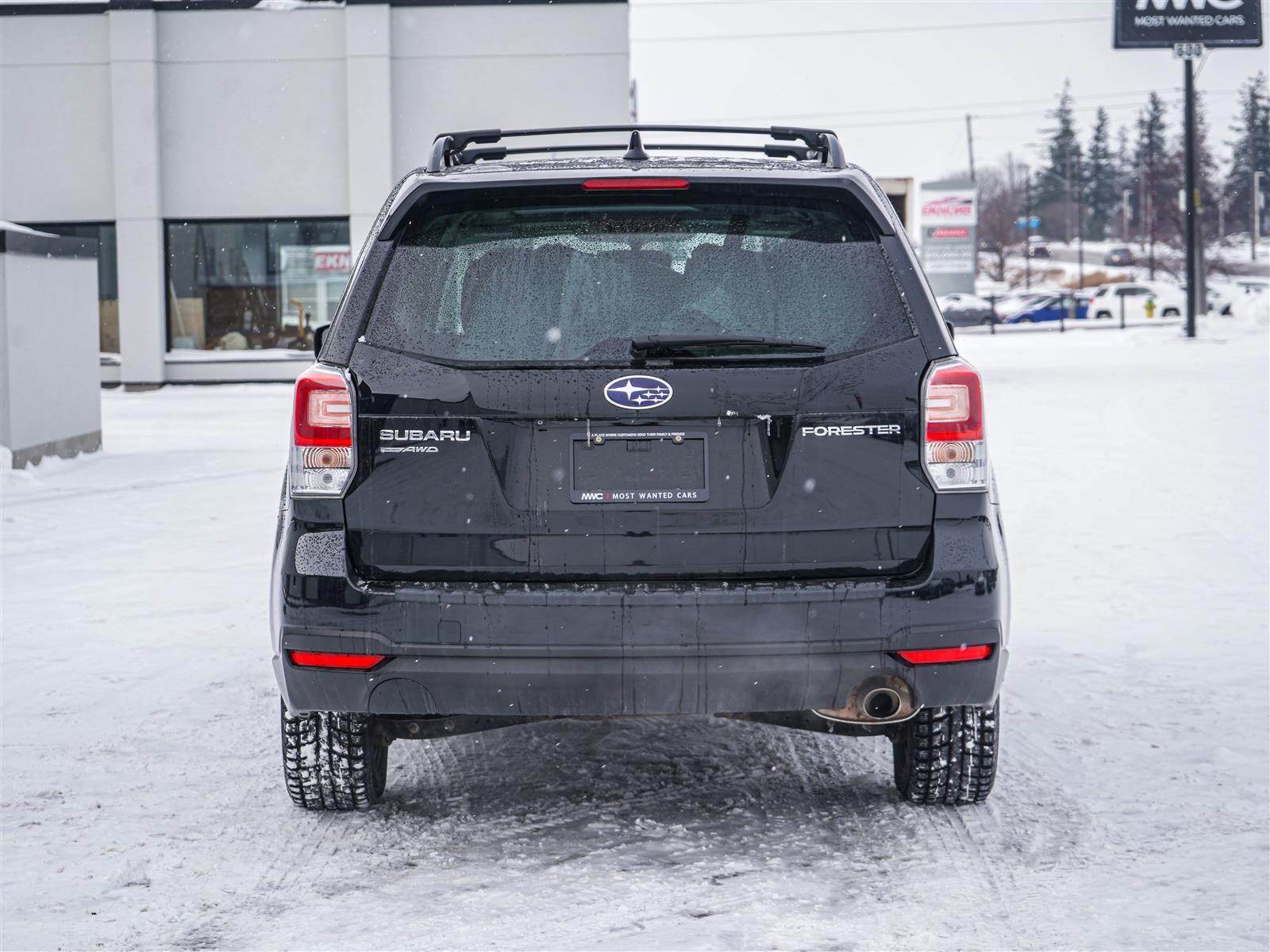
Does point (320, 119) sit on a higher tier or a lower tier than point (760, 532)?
higher

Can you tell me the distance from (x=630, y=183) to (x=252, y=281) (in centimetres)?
2566

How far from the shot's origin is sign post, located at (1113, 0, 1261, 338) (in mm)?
32469

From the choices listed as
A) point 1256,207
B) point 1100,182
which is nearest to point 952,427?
point 1256,207

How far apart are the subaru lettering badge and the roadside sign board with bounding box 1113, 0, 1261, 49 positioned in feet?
104

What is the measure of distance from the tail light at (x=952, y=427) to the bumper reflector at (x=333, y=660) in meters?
1.48

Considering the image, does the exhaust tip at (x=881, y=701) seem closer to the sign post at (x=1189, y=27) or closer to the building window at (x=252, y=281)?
the building window at (x=252, y=281)

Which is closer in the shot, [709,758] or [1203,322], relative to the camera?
[709,758]

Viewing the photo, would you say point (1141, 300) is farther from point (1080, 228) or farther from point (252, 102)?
point (252, 102)

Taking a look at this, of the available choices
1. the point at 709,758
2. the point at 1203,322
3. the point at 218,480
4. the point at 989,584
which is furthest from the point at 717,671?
the point at 1203,322

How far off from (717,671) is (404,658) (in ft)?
2.55

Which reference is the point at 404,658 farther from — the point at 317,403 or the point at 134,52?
the point at 134,52

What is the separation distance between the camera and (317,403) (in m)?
3.84

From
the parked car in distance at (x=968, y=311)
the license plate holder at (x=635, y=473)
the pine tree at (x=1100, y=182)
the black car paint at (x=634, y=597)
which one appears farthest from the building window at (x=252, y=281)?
the pine tree at (x=1100, y=182)

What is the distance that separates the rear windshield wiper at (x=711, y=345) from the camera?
3.79m
